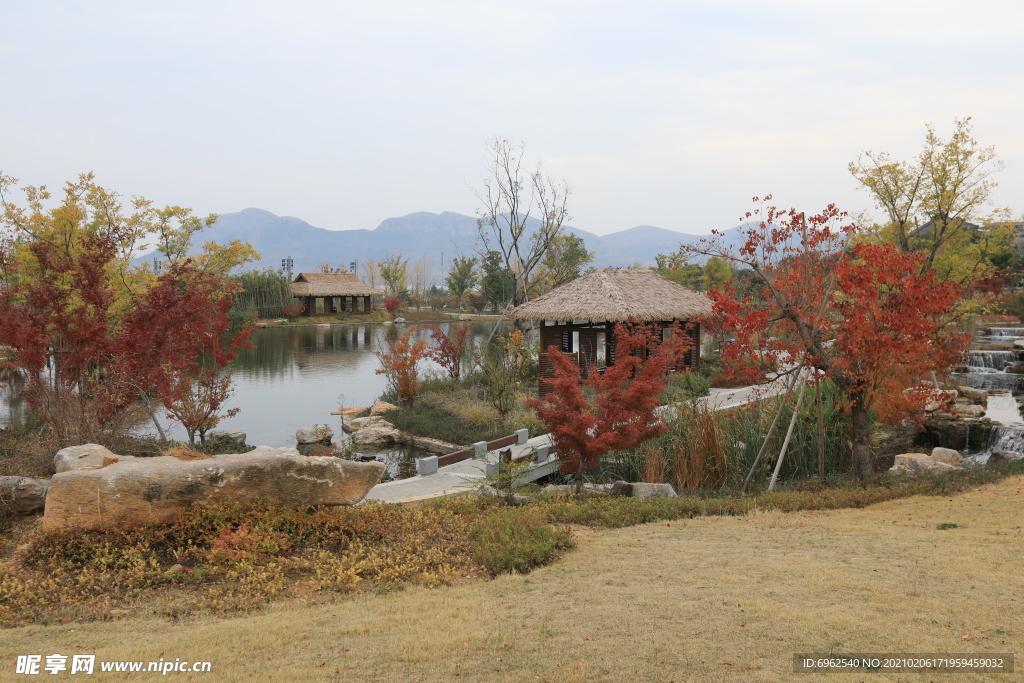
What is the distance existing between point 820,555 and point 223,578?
15.6ft

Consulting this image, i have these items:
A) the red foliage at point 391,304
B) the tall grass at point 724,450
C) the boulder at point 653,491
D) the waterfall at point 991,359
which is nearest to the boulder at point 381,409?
the tall grass at point 724,450

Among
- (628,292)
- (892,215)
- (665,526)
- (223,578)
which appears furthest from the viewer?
(892,215)

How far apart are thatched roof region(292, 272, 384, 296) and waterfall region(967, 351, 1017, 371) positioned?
121 ft

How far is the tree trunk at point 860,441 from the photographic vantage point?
841 centimetres

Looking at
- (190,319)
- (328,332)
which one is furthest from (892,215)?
(328,332)

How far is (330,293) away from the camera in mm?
46125

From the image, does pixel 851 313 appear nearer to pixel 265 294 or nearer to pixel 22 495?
pixel 22 495

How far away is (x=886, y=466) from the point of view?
430 inches

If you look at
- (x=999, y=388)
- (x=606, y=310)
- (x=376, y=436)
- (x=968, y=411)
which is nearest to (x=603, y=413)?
(x=376, y=436)

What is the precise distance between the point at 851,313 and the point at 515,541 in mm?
5051

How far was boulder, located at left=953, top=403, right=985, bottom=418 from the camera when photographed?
13078 millimetres

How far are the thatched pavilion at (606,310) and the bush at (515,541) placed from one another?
8583 mm

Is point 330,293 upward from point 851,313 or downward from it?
upward

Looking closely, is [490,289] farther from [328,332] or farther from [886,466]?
[886,466]
